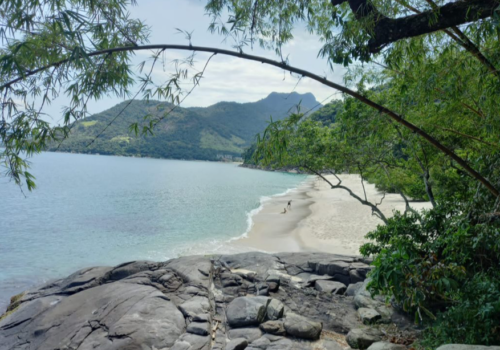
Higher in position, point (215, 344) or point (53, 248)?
point (215, 344)

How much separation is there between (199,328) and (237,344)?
2.74ft

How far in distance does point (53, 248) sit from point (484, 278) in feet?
64.4

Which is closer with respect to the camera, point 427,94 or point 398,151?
point 427,94

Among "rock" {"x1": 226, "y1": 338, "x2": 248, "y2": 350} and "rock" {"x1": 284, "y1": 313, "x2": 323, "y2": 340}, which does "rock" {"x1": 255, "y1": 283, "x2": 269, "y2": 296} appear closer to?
"rock" {"x1": 284, "y1": 313, "x2": 323, "y2": 340}

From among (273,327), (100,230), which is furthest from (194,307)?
(100,230)

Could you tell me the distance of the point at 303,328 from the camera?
6.17 metres

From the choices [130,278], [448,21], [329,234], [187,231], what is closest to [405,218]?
[448,21]

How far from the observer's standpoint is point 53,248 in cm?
1827

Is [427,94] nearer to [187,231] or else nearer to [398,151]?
[398,151]

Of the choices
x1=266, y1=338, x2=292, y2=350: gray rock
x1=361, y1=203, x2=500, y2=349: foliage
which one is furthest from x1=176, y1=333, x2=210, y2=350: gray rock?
x1=361, y1=203, x2=500, y2=349: foliage

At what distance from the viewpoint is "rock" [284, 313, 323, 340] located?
20.1 ft

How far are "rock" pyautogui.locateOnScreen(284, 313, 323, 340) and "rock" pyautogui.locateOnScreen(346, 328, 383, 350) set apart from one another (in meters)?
0.56

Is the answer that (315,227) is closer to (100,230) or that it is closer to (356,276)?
(356,276)

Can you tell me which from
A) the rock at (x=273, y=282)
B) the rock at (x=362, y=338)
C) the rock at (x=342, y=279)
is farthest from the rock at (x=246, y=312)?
the rock at (x=342, y=279)
